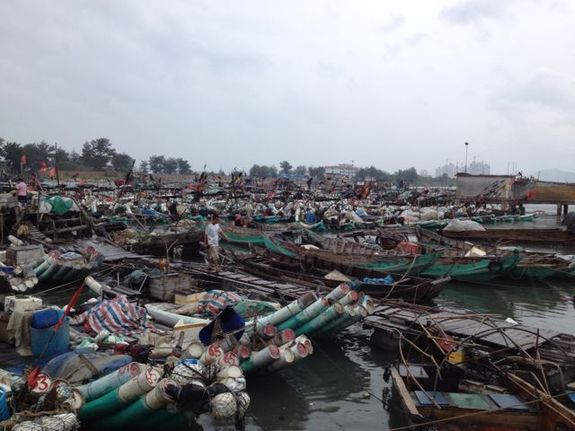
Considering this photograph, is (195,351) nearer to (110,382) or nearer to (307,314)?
(110,382)

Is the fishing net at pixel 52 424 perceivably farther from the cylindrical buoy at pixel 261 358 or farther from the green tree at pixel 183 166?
the green tree at pixel 183 166

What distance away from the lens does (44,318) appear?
8359mm

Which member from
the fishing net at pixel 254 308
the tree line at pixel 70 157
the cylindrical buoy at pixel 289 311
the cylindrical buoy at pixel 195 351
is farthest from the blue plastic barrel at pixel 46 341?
the tree line at pixel 70 157

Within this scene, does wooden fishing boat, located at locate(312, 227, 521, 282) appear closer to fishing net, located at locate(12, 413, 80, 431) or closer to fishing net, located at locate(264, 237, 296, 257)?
fishing net, located at locate(264, 237, 296, 257)

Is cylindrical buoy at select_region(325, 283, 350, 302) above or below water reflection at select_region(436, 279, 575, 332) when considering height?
above

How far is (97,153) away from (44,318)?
9045cm

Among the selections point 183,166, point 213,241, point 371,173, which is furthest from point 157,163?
point 213,241

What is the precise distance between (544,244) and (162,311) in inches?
1042

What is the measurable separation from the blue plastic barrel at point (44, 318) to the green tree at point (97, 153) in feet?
285

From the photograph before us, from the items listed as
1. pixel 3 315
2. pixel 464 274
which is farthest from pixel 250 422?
pixel 464 274

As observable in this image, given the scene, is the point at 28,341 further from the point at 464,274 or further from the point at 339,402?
the point at 464,274

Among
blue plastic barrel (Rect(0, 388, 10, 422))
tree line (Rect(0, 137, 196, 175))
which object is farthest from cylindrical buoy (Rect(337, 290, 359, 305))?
tree line (Rect(0, 137, 196, 175))

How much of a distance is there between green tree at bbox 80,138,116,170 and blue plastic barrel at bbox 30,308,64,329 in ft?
285

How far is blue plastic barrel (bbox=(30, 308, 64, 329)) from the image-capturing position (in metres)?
8.31
